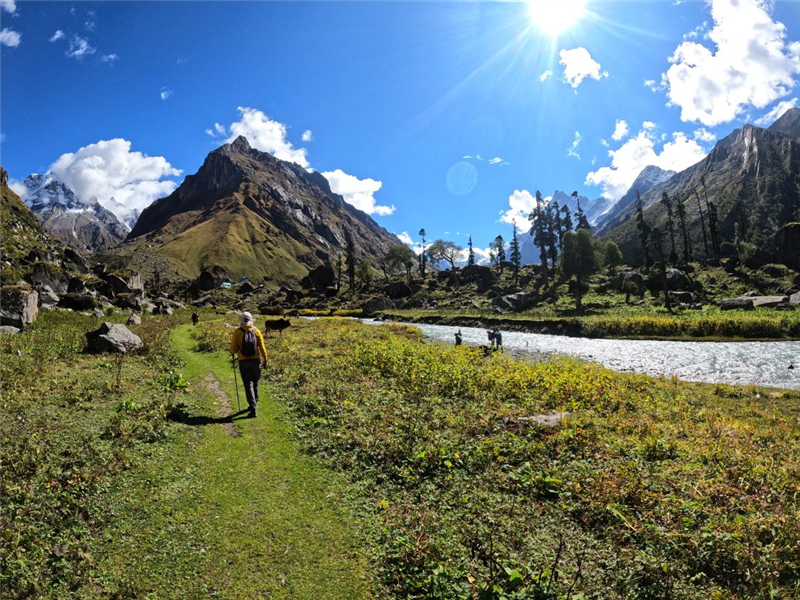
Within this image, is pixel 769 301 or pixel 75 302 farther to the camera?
pixel 769 301

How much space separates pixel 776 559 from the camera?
259 inches

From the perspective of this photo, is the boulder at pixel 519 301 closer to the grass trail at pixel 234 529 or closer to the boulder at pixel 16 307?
the boulder at pixel 16 307

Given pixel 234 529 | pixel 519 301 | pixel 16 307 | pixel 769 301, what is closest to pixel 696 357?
pixel 769 301

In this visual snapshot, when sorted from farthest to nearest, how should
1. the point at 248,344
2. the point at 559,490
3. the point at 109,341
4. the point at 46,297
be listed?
the point at 46,297, the point at 109,341, the point at 248,344, the point at 559,490

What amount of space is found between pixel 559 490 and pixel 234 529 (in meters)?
7.15

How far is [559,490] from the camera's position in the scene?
9.21 meters

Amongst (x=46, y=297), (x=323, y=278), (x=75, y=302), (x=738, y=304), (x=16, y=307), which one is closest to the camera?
(x=16, y=307)

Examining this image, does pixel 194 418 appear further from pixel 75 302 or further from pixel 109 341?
pixel 75 302

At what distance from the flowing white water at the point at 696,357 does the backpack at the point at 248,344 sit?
98.3 feet

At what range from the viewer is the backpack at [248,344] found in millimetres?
14125

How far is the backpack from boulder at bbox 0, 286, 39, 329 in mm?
21026

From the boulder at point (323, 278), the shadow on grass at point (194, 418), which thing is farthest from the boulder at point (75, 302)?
the boulder at point (323, 278)

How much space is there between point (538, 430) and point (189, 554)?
10169 millimetres

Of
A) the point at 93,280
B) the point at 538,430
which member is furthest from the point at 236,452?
the point at 93,280
